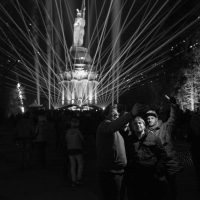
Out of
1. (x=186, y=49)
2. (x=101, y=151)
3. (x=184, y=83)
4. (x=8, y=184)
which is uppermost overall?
(x=186, y=49)

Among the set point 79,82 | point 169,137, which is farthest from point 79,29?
point 169,137

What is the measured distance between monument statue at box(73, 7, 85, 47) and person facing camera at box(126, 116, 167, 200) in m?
47.4

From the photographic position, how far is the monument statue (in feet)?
169

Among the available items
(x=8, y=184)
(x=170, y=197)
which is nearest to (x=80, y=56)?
(x=8, y=184)

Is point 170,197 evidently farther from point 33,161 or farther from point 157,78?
point 157,78

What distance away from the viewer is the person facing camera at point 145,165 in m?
4.99

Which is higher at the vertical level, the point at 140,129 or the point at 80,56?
the point at 80,56

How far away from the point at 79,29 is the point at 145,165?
48050 mm

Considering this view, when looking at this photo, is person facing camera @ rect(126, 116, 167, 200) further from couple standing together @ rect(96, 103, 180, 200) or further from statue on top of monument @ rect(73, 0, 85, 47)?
statue on top of monument @ rect(73, 0, 85, 47)

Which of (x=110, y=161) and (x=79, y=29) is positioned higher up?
(x=79, y=29)

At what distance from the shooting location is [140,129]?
5164 millimetres

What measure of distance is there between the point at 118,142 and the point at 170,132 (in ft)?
3.83

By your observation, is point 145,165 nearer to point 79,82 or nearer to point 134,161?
point 134,161

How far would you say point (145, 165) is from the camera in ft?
16.3
